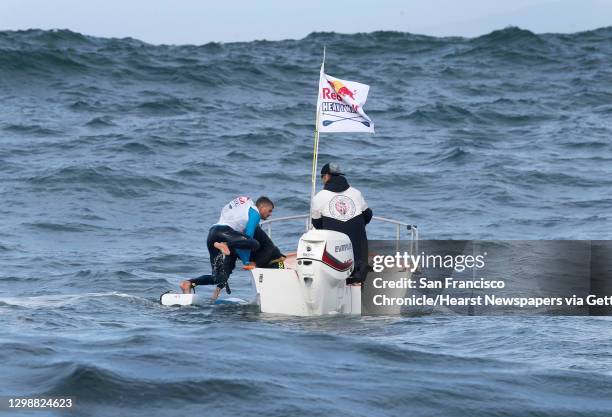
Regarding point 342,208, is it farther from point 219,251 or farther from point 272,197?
point 272,197

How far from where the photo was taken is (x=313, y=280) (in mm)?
11383

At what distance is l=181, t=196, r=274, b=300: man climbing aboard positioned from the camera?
12.5m

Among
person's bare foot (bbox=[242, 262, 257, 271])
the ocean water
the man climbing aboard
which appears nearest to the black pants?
the man climbing aboard

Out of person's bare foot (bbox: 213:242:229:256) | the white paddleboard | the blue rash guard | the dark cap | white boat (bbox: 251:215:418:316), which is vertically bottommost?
the white paddleboard

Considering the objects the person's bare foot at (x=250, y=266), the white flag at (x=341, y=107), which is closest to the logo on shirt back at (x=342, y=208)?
the person's bare foot at (x=250, y=266)

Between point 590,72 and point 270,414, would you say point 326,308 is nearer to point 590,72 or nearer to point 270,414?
point 270,414

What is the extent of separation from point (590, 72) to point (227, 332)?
112ft

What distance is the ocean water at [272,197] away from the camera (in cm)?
866

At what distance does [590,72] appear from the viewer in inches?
1665

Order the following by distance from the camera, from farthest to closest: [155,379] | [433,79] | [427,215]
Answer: [433,79] → [427,215] → [155,379]

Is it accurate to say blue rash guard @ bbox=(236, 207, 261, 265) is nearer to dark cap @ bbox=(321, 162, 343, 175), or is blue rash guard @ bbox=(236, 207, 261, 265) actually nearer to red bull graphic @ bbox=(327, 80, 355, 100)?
dark cap @ bbox=(321, 162, 343, 175)

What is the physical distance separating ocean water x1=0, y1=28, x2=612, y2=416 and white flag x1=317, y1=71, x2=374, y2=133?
2387 mm

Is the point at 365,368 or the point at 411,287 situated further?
the point at 411,287

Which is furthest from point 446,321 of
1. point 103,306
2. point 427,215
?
point 427,215
